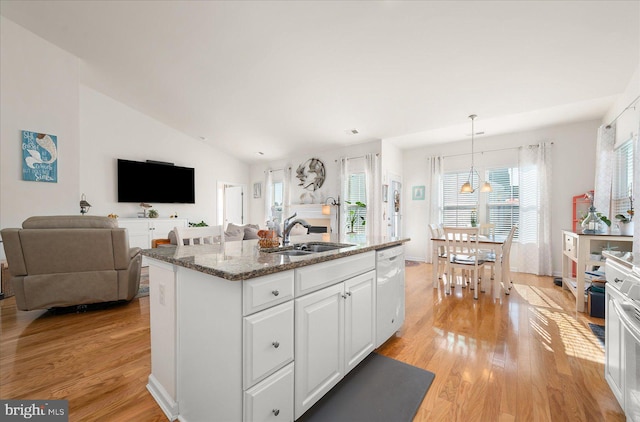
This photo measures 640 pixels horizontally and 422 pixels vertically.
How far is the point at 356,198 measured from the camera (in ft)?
20.6

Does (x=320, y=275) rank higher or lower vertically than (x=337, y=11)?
lower

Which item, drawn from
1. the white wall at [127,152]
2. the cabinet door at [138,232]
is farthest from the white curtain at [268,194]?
the cabinet door at [138,232]

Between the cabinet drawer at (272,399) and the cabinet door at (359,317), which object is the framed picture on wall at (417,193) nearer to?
the cabinet door at (359,317)

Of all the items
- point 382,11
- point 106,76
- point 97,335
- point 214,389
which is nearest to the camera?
point 214,389

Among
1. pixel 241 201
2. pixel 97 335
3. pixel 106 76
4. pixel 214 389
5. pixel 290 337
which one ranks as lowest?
pixel 97 335

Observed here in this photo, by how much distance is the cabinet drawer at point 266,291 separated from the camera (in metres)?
1.08

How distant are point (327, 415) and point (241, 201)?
24.6ft

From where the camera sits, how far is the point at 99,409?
4.91 ft

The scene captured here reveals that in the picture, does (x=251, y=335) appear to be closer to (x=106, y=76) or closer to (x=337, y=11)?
(x=337, y=11)

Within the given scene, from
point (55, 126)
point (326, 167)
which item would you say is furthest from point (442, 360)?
point (55, 126)

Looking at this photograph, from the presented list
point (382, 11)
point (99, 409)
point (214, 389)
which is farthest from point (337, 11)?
point (99, 409)

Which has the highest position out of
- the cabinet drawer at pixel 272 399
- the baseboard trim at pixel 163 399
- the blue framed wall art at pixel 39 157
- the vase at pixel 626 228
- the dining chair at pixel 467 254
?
the blue framed wall art at pixel 39 157

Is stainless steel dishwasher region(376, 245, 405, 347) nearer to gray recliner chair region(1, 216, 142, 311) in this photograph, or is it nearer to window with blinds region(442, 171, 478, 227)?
gray recliner chair region(1, 216, 142, 311)

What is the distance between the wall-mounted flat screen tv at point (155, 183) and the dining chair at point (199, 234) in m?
4.88
